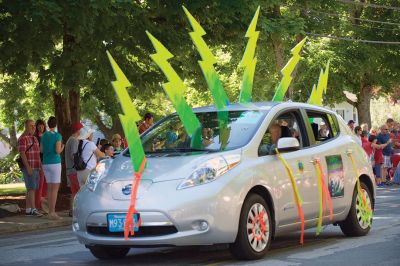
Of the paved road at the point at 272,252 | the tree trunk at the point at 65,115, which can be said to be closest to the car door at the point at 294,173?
the paved road at the point at 272,252

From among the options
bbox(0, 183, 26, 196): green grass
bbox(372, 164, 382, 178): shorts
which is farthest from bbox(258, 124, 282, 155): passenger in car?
bbox(0, 183, 26, 196): green grass

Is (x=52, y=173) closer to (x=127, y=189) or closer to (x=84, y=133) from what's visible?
(x=84, y=133)

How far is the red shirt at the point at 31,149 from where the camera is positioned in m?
15.8

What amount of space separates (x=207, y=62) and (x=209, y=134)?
0.85m

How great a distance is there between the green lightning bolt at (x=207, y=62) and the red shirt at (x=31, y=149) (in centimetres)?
701

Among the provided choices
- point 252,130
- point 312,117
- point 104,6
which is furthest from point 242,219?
point 104,6

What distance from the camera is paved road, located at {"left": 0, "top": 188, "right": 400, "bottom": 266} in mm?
8586

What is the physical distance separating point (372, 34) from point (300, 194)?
33.8 metres

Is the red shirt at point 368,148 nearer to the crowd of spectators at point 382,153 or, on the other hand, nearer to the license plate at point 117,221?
the crowd of spectators at point 382,153

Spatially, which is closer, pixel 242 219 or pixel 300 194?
pixel 242 219

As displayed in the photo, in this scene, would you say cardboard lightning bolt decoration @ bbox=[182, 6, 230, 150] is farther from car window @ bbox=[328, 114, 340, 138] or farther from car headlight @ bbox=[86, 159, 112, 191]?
car window @ bbox=[328, 114, 340, 138]

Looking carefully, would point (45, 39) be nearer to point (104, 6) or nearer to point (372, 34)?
point (104, 6)

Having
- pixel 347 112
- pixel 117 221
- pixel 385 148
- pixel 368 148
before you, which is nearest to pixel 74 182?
pixel 117 221

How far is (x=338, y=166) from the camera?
10.2 meters
